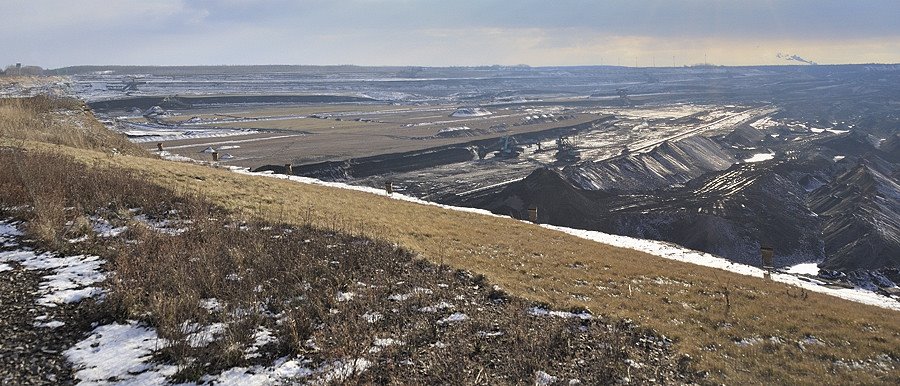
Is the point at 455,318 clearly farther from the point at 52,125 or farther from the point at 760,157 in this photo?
the point at 760,157

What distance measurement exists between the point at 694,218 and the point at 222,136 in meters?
52.0

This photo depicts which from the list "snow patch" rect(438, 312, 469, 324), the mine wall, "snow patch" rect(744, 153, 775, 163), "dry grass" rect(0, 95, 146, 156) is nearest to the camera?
"snow patch" rect(438, 312, 469, 324)

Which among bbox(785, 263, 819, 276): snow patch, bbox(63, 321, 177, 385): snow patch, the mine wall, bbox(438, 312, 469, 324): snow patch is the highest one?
bbox(63, 321, 177, 385): snow patch

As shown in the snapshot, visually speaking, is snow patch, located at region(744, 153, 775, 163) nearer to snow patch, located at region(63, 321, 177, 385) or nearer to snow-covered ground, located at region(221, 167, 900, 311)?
snow-covered ground, located at region(221, 167, 900, 311)

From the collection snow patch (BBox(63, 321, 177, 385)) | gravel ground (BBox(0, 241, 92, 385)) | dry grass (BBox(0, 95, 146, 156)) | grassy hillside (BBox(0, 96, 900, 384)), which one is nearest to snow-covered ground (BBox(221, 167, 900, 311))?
grassy hillside (BBox(0, 96, 900, 384))

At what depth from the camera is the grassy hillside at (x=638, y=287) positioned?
30.0 feet

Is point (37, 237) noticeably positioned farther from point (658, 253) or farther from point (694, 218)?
point (694, 218)

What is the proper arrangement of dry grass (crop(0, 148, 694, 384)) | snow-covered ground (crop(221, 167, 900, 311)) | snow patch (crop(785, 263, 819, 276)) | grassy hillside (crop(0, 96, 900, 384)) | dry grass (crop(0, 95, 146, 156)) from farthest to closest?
1. snow patch (crop(785, 263, 819, 276))
2. dry grass (crop(0, 95, 146, 156))
3. snow-covered ground (crop(221, 167, 900, 311))
4. grassy hillside (crop(0, 96, 900, 384))
5. dry grass (crop(0, 148, 694, 384))

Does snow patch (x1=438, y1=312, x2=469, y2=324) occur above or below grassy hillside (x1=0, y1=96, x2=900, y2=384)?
above

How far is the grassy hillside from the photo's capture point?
30.0 feet

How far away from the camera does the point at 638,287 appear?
44.7 ft

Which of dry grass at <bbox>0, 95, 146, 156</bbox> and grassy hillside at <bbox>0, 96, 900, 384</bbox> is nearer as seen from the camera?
grassy hillside at <bbox>0, 96, 900, 384</bbox>

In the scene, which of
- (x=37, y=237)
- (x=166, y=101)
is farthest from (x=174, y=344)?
(x=166, y=101)

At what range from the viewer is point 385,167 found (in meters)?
52.5
